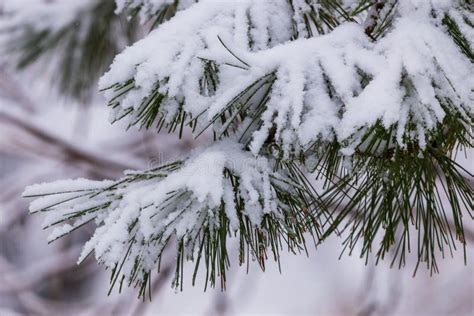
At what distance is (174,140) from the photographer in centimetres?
245

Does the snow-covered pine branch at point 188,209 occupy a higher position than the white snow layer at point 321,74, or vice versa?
the white snow layer at point 321,74

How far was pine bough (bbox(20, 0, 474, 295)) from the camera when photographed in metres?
0.45

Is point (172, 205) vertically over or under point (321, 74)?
under

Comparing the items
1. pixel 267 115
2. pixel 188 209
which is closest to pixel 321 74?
pixel 267 115

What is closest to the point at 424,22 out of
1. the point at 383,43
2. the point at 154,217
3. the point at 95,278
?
the point at 383,43

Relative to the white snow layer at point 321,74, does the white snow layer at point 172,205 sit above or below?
below

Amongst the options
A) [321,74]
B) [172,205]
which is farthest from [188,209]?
[321,74]

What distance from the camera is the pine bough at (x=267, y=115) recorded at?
45cm

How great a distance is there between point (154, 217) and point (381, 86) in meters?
0.23

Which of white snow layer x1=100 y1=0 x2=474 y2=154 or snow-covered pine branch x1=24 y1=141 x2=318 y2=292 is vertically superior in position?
white snow layer x1=100 y1=0 x2=474 y2=154

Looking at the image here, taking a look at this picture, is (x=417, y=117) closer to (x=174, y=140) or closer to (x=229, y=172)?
(x=229, y=172)

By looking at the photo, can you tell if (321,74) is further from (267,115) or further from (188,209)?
(188,209)

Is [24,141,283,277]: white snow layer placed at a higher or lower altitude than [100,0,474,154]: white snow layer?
lower

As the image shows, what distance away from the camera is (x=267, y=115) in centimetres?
48
